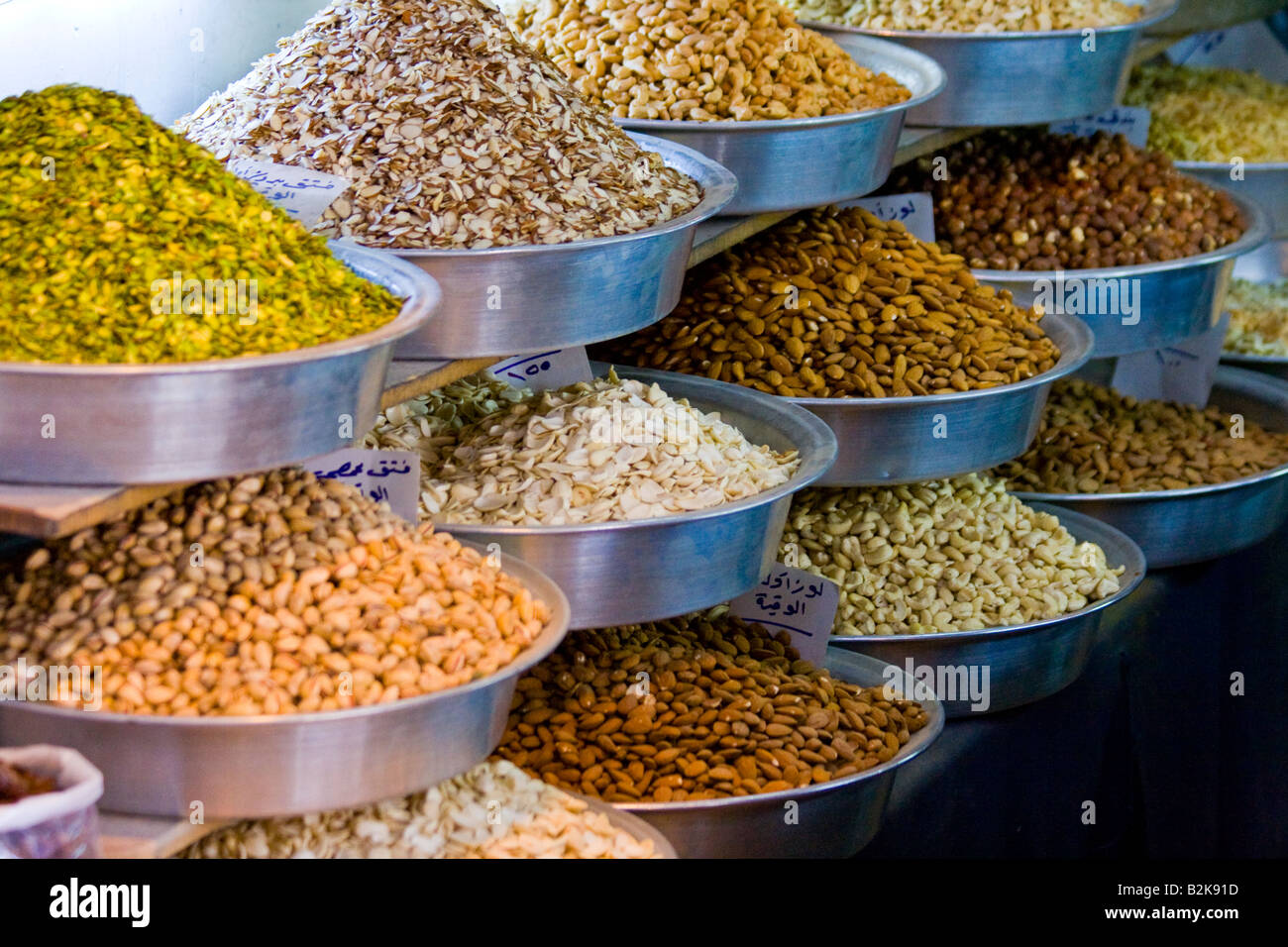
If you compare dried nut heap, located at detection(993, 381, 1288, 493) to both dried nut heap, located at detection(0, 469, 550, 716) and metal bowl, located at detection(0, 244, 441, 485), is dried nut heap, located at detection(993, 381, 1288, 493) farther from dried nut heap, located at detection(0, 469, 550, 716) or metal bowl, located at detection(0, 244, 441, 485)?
metal bowl, located at detection(0, 244, 441, 485)

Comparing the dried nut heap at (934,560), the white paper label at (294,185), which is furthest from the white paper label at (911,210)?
the white paper label at (294,185)

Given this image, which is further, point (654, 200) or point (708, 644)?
point (708, 644)

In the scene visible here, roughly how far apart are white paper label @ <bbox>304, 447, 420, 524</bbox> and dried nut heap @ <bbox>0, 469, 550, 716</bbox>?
0.40ft

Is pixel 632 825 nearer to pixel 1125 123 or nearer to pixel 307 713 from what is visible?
pixel 307 713

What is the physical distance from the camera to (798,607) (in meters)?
2.16

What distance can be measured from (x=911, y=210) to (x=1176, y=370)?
2.55 ft

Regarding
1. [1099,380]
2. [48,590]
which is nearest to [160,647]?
[48,590]

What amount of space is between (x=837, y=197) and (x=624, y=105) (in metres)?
0.31

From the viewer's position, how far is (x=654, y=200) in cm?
193

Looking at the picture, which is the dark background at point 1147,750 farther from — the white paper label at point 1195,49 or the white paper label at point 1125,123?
the white paper label at point 1195,49

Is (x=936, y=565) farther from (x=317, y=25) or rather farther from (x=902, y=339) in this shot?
(x=317, y=25)

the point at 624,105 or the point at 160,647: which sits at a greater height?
the point at 624,105

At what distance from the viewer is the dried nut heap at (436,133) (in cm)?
175

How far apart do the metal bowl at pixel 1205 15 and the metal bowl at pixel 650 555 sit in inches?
85.9
